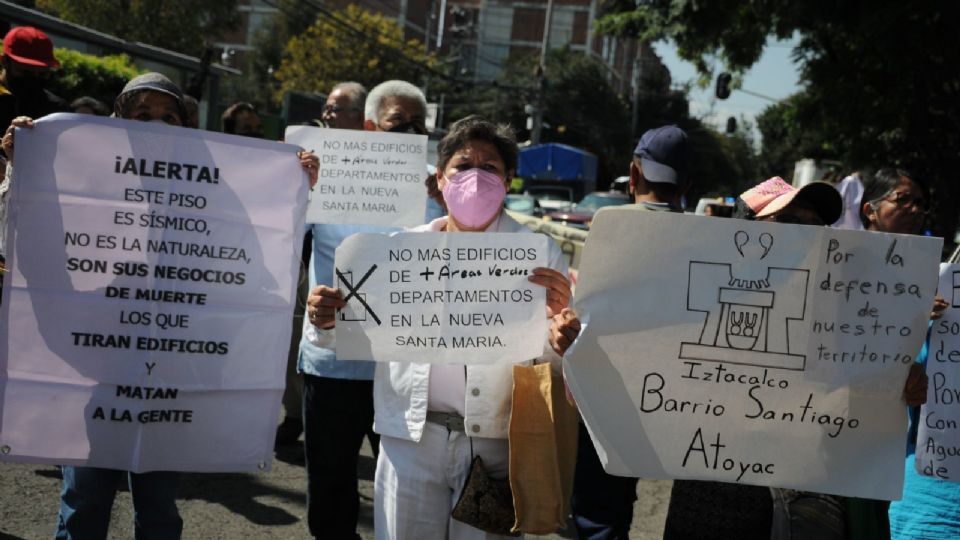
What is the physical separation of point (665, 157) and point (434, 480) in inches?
57.6

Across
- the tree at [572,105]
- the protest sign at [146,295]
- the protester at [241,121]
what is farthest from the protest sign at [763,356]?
the tree at [572,105]

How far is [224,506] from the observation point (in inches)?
207

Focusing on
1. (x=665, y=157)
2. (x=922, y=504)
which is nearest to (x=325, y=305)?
(x=665, y=157)

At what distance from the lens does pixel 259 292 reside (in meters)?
3.21

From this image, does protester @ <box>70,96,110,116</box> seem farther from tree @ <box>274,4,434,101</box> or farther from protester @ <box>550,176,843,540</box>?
tree @ <box>274,4,434,101</box>

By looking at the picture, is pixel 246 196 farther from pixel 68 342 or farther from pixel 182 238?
pixel 68 342

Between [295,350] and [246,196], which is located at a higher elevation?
[246,196]

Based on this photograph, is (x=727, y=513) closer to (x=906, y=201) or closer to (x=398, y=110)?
(x=906, y=201)

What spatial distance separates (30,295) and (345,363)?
1295mm

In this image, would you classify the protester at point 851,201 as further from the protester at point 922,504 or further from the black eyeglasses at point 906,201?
→ the protester at point 922,504

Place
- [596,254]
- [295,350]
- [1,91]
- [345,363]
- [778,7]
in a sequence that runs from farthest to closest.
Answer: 1. [778,7]
2. [295,350]
3. [1,91]
4. [345,363]
5. [596,254]

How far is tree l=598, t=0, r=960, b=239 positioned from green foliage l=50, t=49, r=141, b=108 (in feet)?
23.4

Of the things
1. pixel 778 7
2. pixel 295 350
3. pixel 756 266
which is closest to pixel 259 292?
pixel 756 266

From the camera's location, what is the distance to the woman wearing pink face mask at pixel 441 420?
310cm
